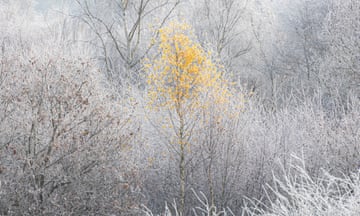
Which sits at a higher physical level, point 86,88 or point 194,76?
point 194,76

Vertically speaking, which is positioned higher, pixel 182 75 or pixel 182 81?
pixel 182 75

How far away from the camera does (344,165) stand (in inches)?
353

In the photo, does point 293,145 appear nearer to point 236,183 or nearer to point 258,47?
point 236,183

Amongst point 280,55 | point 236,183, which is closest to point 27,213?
point 236,183

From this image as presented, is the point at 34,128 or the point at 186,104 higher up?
the point at 186,104

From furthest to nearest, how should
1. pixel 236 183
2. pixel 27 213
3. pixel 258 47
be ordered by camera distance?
pixel 258 47 < pixel 236 183 < pixel 27 213

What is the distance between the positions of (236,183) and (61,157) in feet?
12.5

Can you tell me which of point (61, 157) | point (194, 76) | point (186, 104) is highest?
point (194, 76)

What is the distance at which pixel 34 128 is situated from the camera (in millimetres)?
6641

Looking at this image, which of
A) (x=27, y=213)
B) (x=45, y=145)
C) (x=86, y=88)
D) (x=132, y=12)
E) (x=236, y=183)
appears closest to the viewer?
(x=27, y=213)

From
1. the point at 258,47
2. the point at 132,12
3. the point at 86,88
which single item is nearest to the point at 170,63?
the point at 86,88

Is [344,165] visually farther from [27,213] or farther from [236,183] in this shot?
[27,213]

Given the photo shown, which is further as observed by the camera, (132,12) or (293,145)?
(132,12)

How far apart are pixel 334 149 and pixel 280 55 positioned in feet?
40.3
